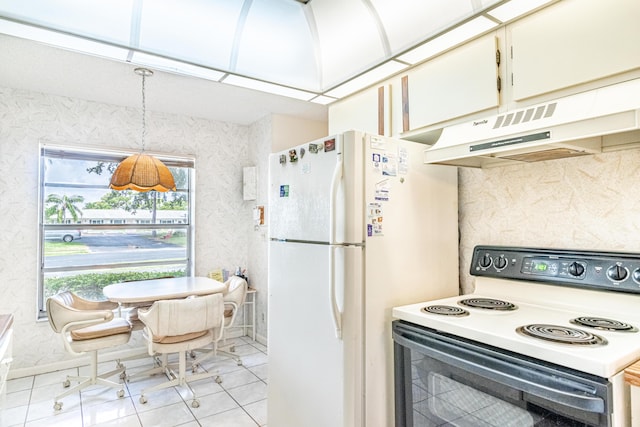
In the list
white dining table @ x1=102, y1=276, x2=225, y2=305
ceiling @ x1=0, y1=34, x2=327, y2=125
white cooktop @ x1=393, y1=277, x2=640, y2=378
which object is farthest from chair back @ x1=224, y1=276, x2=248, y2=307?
white cooktop @ x1=393, y1=277, x2=640, y2=378

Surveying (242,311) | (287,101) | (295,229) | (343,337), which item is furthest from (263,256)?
(343,337)

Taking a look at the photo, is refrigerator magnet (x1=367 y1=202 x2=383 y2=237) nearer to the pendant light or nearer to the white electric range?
the white electric range

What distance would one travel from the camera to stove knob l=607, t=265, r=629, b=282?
142cm

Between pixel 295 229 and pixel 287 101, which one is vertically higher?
pixel 287 101

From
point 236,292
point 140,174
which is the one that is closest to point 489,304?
point 236,292

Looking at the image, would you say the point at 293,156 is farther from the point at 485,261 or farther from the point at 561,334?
the point at 561,334

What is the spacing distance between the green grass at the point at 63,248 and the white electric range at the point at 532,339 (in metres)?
3.46

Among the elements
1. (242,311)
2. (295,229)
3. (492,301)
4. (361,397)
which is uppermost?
(295,229)

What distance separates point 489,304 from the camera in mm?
1691

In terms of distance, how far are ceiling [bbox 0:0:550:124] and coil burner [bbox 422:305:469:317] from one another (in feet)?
3.99

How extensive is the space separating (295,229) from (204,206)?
8.82ft

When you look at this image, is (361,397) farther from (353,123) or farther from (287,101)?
(287,101)

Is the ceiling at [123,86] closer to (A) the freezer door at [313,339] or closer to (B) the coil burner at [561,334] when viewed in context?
(A) the freezer door at [313,339]

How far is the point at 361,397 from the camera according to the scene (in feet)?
5.29
